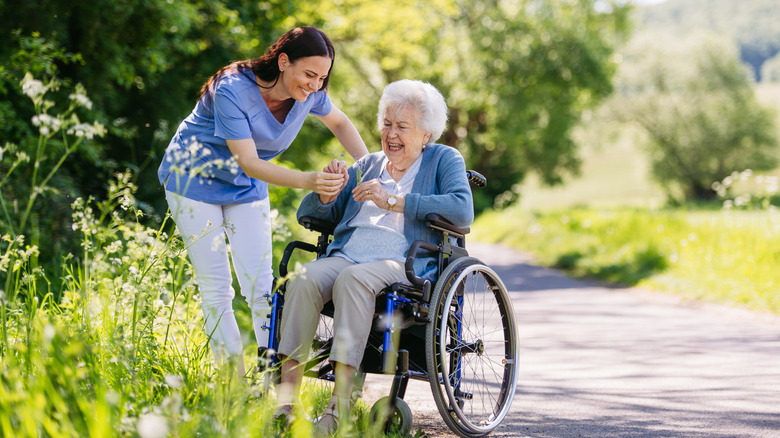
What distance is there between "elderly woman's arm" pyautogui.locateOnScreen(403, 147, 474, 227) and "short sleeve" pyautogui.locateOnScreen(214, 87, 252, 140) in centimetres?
69

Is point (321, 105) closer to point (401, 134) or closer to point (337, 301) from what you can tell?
point (401, 134)

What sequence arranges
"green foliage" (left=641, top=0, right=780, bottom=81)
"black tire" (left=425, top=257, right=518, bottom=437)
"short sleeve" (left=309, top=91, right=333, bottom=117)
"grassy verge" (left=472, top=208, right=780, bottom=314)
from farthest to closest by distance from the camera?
"green foliage" (left=641, top=0, right=780, bottom=81)
"grassy verge" (left=472, top=208, right=780, bottom=314)
"short sleeve" (left=309, top=91, right=333, bottom=117)
"black tire" (left=425, top=257, right=518, bottom=437)

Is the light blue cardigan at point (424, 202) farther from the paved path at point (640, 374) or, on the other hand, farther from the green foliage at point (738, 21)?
the green foliage at point (738, 21)

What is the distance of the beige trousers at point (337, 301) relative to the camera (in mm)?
2939

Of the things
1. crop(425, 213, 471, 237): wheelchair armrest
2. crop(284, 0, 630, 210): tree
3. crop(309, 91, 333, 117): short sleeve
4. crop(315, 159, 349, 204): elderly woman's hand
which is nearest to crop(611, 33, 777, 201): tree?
crop(284, 0, 630, 210): tree

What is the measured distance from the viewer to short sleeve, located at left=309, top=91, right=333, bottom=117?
3.62 metres

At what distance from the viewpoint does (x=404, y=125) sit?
11.5 ft

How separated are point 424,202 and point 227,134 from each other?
81cm

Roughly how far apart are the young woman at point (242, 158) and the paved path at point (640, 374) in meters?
1.02

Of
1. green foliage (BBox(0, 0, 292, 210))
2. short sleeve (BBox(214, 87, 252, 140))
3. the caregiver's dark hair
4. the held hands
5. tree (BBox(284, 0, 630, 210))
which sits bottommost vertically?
the held hands

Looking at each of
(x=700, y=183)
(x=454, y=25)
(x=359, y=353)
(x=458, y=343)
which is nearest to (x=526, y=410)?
(x=458, y=343)

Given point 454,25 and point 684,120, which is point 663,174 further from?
point 454,25

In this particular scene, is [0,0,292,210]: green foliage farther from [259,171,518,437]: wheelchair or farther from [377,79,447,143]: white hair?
[259,171,518,437]: wheelchair

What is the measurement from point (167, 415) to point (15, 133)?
5.40 metres
